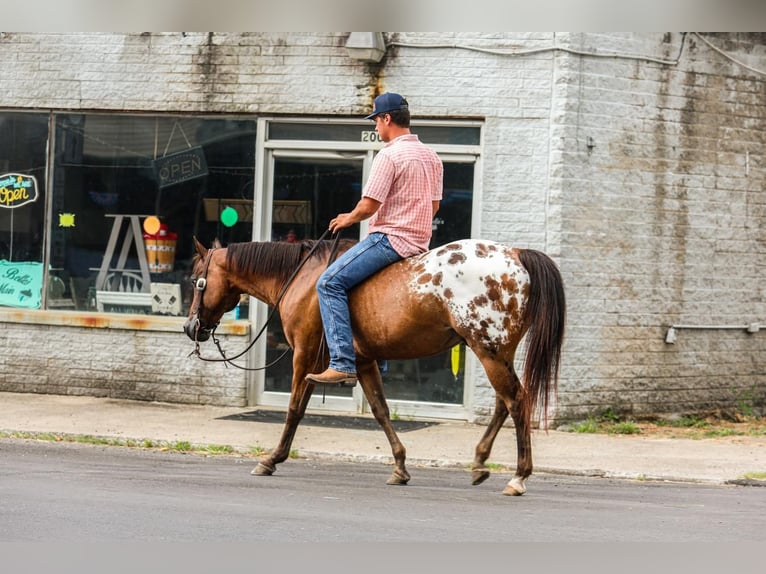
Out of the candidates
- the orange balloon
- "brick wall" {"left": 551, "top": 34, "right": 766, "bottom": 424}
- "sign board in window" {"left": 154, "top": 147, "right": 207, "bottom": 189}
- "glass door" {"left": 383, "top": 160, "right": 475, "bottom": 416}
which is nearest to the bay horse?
"glass door" {"left": 383, "top": 160, "right": 475, "bottom": 416}

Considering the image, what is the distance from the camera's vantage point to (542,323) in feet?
23.4

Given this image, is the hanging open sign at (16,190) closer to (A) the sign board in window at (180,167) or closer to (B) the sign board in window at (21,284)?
(B) the sign board in window at (21,284)

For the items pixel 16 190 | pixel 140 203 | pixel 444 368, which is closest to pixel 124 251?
pixel 140 203

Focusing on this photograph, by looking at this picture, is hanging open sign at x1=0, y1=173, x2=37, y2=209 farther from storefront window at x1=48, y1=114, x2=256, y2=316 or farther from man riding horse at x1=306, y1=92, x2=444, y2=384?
man riding horse at x1=306, y1=92, x2=444, y2=384

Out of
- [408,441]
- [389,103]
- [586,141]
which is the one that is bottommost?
[408,441]

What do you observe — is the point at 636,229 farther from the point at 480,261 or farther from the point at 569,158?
the point at 480,261

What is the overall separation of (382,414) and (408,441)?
2262mm

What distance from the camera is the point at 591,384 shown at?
11211 millimetres

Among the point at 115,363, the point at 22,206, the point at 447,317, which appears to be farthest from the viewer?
the point at 22,206

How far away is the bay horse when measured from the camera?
7.14 meters

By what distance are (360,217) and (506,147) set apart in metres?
4.24

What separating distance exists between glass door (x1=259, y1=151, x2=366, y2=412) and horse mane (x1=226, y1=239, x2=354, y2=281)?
141 inches

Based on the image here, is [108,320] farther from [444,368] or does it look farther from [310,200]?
[444,368]

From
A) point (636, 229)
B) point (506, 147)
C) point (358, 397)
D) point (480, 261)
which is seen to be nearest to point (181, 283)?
point (358, 397)
